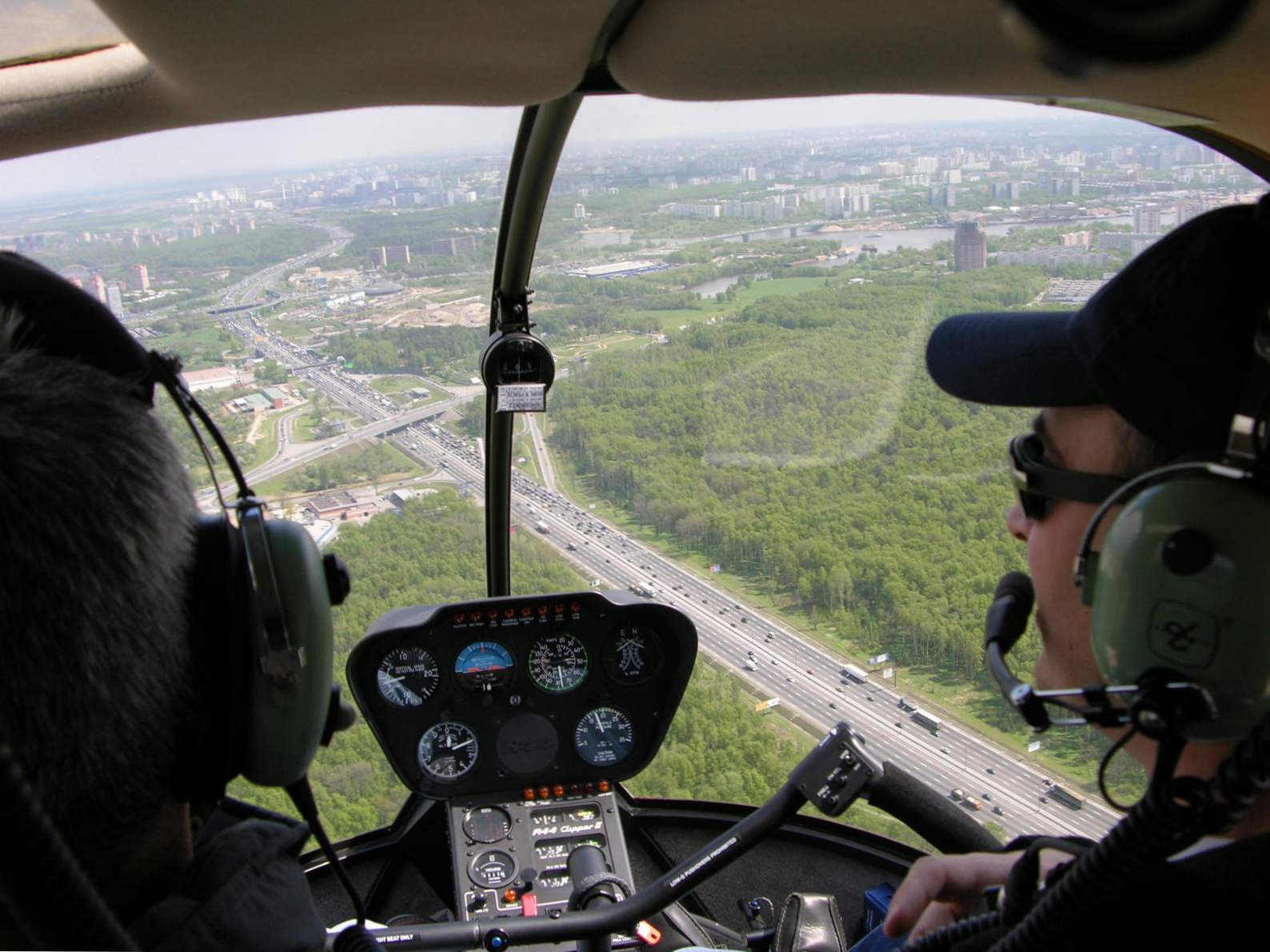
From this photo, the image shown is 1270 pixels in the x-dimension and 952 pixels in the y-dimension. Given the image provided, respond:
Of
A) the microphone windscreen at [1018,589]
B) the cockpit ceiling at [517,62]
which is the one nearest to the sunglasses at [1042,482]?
the microphone windscreen at [1018,589]

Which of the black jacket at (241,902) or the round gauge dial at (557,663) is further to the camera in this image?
the round gauge dial at (557,663)

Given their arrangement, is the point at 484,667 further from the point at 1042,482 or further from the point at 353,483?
the point at 1042,482

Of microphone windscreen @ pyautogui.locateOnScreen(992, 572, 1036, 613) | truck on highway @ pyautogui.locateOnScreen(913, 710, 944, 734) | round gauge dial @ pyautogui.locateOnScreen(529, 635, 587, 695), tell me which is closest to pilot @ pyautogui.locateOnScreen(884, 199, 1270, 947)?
microphone windscreen @ pyautogui.locateOnScreen(992, 572, 1036, 613)

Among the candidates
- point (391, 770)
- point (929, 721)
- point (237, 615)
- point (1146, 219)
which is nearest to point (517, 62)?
point (237, 615)

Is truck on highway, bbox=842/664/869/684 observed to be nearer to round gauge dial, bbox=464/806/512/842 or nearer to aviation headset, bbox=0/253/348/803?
round gauge dial, bbox=464/806/512/842

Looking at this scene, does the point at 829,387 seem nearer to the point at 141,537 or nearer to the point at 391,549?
the point at 391,549

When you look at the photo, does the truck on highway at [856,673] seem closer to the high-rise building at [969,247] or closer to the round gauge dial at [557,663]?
the round gauge dial at [557,663]
